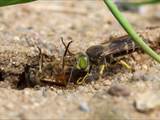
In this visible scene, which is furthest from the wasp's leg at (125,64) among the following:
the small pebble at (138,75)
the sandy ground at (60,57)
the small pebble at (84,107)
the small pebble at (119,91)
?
the small pebble at (84,107)

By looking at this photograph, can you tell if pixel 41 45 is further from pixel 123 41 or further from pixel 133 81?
pixel 133 81

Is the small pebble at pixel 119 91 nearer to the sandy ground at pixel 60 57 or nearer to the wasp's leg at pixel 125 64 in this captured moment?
the sandy ground at pixel 60 57

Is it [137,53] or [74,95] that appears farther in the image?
[137,53]

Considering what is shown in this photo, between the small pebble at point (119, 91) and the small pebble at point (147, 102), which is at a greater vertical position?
the small pebble at point (119, 91)

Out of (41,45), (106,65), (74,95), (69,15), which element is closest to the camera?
(74,95)

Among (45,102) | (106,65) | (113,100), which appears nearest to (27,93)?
(45,102)

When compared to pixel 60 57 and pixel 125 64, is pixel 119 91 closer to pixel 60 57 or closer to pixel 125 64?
pixel 125 64

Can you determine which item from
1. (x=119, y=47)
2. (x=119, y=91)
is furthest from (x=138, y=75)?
(x=119, y=47)
